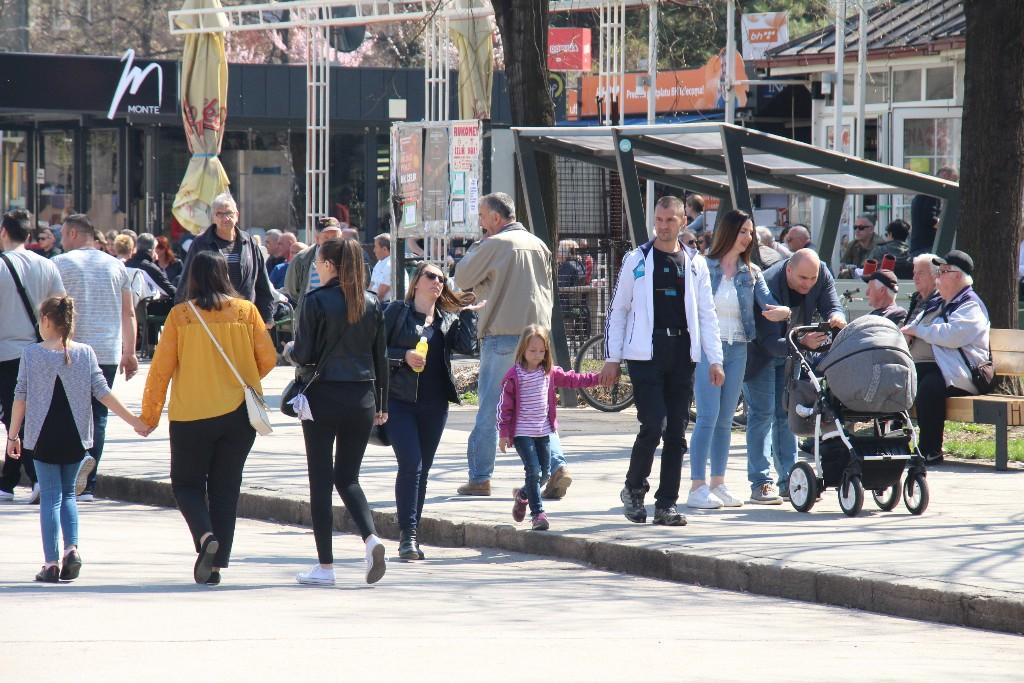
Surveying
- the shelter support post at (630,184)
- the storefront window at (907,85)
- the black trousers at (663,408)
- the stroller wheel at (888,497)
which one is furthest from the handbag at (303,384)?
the storefront window at (907,85)

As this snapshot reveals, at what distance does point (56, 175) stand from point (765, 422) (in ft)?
83.0

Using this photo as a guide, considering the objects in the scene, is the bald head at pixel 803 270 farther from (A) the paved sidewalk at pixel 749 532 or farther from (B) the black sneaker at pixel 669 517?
(B) the black sneaker at pixel 669 517

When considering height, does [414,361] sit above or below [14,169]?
below

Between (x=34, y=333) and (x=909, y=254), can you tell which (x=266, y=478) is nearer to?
(x=34, y=333)

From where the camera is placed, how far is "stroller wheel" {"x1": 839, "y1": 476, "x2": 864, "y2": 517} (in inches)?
386

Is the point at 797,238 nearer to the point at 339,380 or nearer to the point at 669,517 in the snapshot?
the point at 669,517

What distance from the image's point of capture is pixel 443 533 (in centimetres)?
987

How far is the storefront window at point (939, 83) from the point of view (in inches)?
981

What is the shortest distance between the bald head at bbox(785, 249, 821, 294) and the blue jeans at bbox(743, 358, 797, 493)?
51 centimetres

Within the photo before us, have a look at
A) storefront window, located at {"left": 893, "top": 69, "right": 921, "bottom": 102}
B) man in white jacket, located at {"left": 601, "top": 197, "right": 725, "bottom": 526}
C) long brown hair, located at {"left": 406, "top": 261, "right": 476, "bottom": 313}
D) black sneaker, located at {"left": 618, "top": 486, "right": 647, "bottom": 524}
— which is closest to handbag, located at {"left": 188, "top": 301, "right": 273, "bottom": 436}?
long brown hair, located at {"left": 406, "top": 261, "right": 476, "bottom": 313}

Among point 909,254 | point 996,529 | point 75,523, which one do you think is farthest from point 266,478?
point 909,254

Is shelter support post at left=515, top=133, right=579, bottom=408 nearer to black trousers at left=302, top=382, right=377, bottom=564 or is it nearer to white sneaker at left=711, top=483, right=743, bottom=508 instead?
white sneaker at left=711, top=483, right=743, bottom=508

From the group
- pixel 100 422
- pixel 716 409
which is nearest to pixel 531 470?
pixel 716 409

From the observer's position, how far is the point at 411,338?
9.22 m
